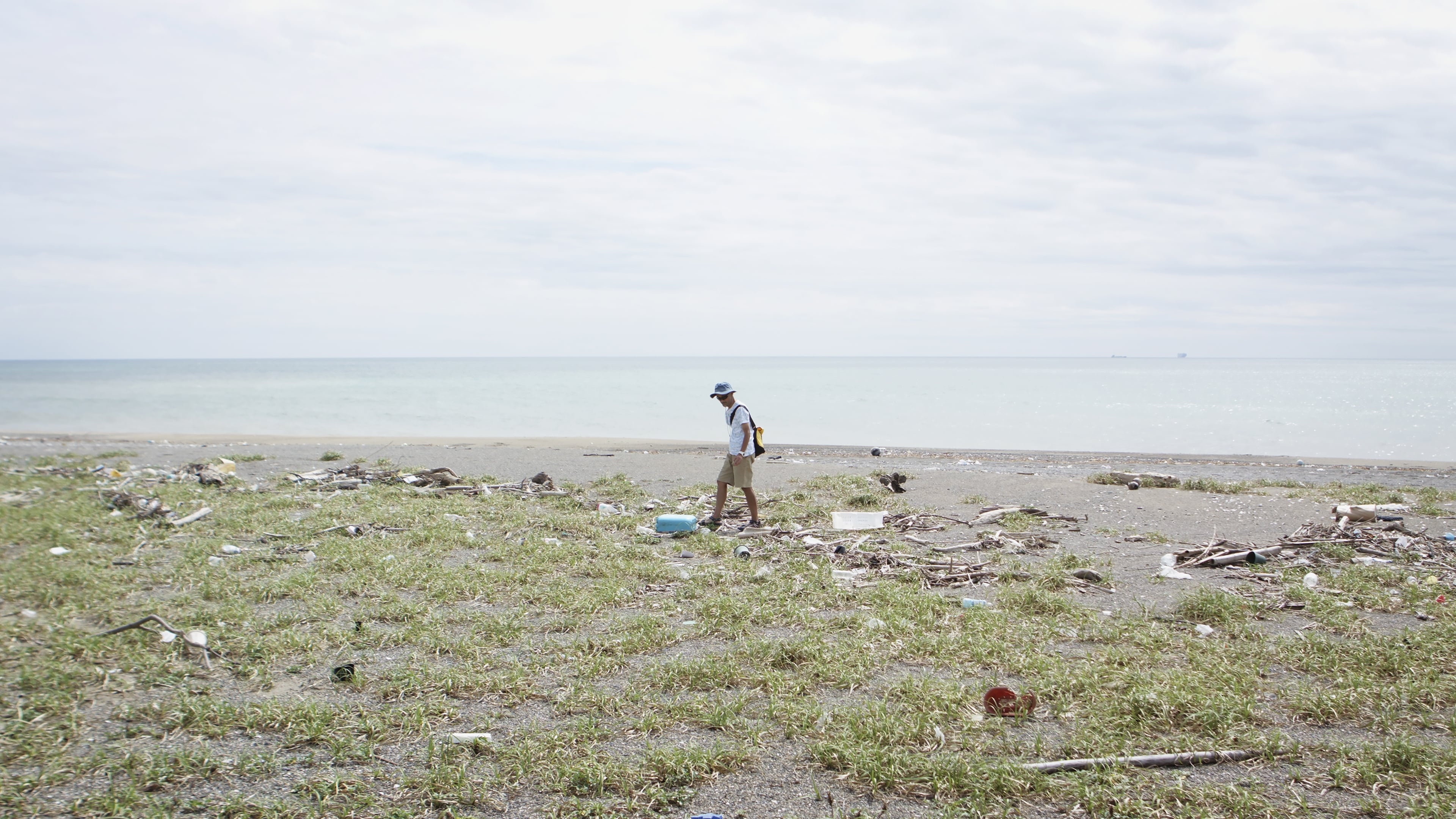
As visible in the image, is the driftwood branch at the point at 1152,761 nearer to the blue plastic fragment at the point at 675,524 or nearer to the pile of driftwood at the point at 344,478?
the blue plastic fragment at the point at 675,524

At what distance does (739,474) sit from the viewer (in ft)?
37.3

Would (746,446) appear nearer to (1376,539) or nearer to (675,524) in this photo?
(675,524)

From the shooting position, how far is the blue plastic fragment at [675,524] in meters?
10.8

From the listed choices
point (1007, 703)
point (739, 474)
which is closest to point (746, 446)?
point (739, 474)

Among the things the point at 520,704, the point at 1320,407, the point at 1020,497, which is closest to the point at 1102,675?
the point at 520,704

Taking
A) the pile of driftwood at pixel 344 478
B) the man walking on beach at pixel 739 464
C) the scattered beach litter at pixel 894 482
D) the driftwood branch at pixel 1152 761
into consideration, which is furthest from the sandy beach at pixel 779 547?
the man walking on beach at pixel 739 464

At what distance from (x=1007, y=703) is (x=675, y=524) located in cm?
637

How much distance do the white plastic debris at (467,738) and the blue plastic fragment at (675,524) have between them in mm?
6217

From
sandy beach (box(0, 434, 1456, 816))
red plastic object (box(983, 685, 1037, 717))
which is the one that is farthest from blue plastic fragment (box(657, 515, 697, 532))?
red plastic object (box(983, 685, 1037, 717))

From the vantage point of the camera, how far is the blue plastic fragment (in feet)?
35.6

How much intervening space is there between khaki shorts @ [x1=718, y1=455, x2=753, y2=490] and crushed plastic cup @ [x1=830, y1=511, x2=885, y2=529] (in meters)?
1.31

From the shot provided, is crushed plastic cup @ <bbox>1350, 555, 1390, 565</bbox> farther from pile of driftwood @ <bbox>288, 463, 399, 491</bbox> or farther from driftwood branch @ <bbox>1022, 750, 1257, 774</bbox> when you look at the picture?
pile of driftwood @ <bbox>288, 463, 399, 491</bbox>

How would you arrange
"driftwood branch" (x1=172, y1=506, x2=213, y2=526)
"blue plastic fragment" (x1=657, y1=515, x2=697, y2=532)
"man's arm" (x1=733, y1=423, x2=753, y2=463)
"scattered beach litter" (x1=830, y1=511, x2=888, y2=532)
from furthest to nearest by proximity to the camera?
"man's arm" (x1=733, y1=423, x2=753, y2=463) < "scattered beach litter" (x1=830, y1=511, x2=888, y2=532) < "blue plastic fragment" (x1=657, y1=515, x2=697, y2=532) < "driftwood branch" (x1=172, y1=506, x2=213, y2=526)

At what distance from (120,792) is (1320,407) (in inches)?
2400
